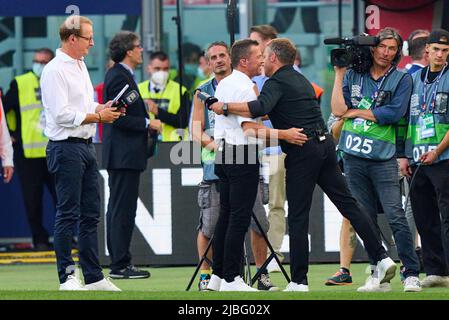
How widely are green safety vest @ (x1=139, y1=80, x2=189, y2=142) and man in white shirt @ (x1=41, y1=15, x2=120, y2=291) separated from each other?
3840 millimetres

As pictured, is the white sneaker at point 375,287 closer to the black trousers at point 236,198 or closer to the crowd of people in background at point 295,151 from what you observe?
the crowd of people in background at point 295,151

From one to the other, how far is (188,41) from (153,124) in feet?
11.8

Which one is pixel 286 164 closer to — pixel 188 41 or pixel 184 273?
pixel 184 273

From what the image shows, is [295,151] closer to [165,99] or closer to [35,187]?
[165,99]

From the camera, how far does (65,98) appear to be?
10.2m

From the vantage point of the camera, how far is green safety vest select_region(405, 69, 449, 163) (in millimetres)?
10781

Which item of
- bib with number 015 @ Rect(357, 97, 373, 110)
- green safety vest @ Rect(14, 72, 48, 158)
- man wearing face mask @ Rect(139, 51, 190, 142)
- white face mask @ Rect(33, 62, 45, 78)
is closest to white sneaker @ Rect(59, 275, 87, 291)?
bib with number 015 @ Rect(357, 97, 373, 110)

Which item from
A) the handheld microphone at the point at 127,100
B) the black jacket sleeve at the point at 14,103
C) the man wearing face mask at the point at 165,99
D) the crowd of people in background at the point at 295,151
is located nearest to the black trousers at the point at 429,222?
the crowd of people in background at the point at 295,151

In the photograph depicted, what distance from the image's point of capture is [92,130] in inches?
414

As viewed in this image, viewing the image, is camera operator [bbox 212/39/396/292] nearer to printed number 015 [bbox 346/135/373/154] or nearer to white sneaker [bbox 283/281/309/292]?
white sneaker [bbox 283/281/309/292]

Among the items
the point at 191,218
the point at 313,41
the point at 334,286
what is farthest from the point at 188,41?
the point at 334,286

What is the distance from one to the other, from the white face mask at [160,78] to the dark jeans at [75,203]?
4.31 meters

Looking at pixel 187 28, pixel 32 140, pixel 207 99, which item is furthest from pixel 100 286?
pixel 187 28

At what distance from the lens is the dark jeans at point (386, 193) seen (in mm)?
10594
